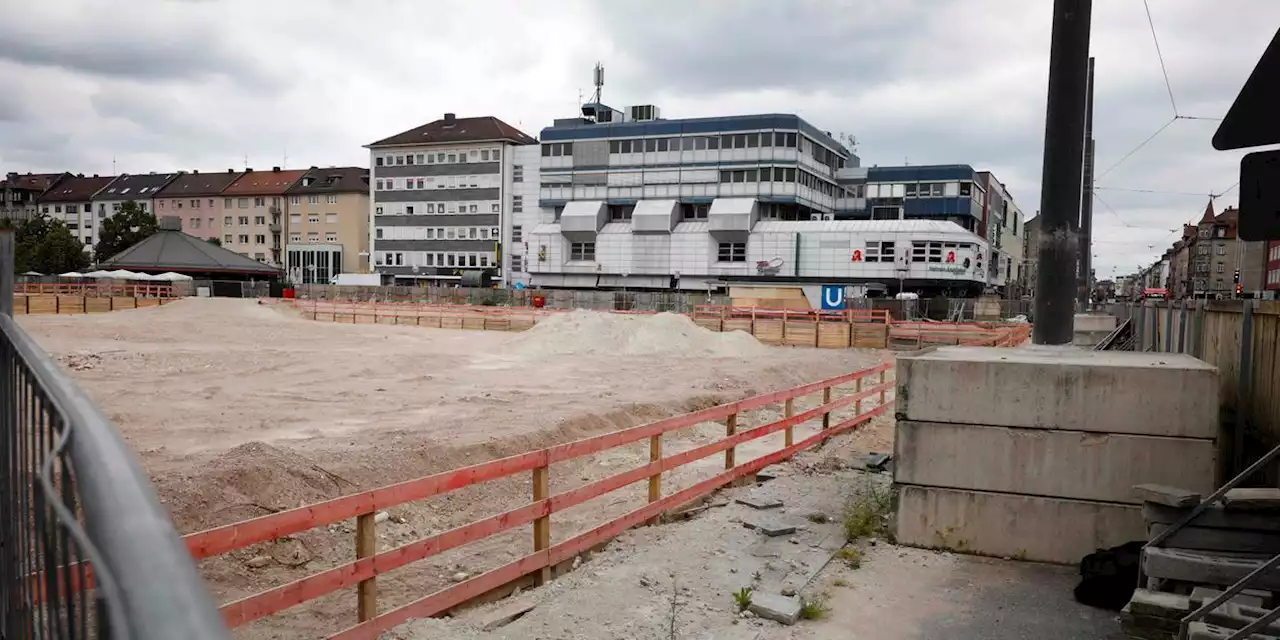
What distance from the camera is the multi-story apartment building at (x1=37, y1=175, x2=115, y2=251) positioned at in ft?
383

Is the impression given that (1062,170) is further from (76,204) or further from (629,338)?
(76,204)

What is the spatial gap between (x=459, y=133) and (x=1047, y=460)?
288 ft

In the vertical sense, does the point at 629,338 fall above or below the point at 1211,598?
below

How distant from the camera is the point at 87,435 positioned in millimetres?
1542

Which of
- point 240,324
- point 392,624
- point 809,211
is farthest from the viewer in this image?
point 809,211

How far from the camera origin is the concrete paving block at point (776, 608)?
20.2 feet

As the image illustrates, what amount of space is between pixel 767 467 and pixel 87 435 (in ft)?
35.3

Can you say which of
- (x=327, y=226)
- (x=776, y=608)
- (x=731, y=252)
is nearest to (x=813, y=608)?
(x=776, y=608)

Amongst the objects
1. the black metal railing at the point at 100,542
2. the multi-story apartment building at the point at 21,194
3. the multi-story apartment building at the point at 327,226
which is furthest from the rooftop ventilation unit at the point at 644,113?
the multi-story apartment building at the point at 21,194

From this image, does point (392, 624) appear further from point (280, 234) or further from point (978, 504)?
point (280, 234)

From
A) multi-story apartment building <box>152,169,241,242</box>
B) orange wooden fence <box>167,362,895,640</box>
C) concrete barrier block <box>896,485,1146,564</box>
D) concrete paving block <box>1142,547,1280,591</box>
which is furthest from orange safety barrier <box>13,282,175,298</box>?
concrete paving block <box>1142,547,1280,591</box>

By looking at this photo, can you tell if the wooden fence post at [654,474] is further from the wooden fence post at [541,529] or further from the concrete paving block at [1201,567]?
the concrete paving block at [1201,567]

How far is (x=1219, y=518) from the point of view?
565 cm

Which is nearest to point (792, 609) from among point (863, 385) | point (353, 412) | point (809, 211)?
point (353, 412)
